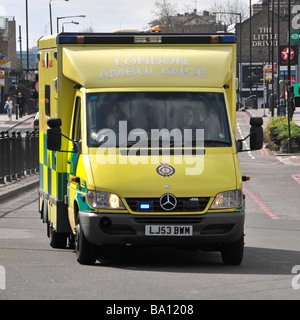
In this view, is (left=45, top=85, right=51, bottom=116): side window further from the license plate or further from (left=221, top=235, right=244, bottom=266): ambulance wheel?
(left=221, top=235, right=244, bottom=266): ambulance wheel

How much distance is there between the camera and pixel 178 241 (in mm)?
11555

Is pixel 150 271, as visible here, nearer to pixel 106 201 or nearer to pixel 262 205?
pixel 106 201

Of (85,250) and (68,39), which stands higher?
(68,39)

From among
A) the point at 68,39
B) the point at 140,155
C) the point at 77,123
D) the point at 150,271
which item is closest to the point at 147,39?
the point at 68,39

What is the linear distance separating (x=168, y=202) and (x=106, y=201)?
27.2 inches

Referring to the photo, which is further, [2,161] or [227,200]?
[2,161]

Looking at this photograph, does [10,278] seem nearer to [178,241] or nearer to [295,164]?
[178,241]

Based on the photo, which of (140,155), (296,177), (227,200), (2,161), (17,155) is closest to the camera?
(227,200)

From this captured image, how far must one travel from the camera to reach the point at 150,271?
11.4 metres

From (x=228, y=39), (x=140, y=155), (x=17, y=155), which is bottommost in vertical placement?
(x=17, y=155)

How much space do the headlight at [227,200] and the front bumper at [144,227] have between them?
3.5 inches

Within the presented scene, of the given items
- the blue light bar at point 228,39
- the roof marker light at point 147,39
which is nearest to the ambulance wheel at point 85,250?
the roof marker light at point 147,39

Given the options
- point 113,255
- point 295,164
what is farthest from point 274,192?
point 113,255

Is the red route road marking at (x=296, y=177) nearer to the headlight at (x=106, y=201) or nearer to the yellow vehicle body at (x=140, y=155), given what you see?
the yellow vehicle body at (x=140, y=155)
